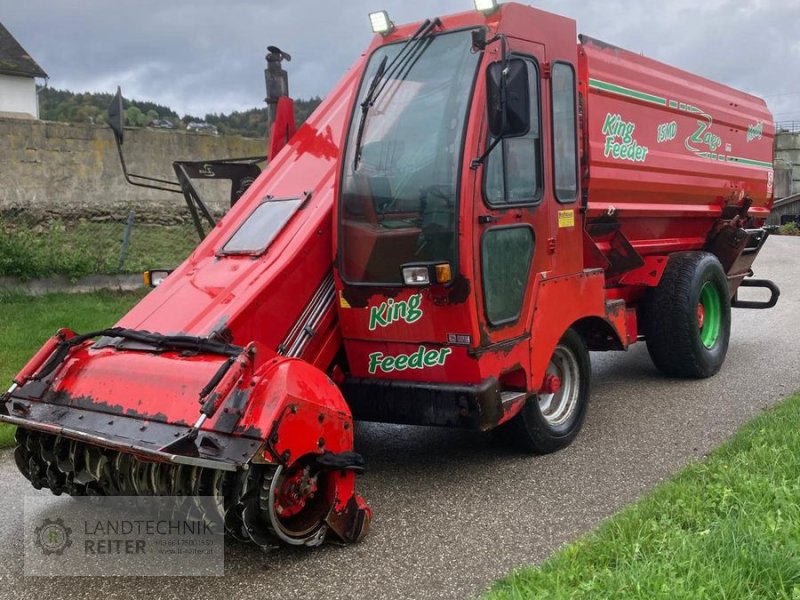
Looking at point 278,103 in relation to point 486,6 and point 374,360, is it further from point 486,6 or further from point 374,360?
point 374,360

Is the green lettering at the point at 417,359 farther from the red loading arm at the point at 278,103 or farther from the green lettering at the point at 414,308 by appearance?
the red loading arm at the point at 278,103

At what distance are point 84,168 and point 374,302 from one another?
7982 mm

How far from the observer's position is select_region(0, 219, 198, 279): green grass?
388 inches

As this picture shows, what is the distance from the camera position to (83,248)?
10641mm

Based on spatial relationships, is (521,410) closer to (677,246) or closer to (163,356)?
(163,356)

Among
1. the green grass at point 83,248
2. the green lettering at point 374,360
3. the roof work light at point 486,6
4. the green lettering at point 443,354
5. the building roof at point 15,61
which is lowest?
the green lettering at point 374,360

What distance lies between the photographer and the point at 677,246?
280 inches

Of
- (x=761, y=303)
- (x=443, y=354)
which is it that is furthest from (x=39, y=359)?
(x=761, y=303)

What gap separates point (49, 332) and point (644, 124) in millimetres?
6013

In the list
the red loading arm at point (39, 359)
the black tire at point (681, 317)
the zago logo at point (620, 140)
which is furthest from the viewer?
the black tire at point (681, 317)

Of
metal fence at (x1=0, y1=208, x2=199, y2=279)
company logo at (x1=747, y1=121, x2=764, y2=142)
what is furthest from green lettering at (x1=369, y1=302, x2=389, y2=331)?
metal fence at (x1=0, y1=208, x2=199, y2=279)

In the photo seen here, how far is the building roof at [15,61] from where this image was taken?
30.5 metres

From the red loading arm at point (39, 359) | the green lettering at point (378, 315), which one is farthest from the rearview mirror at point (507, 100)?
the red loading arm at point (39, 359)

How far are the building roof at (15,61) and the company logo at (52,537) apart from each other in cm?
3043
